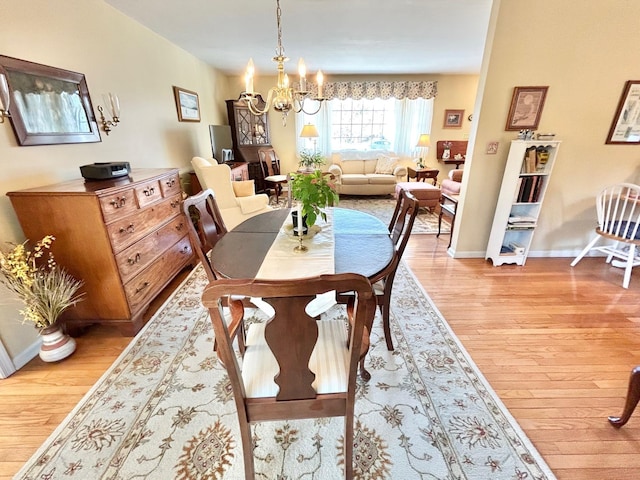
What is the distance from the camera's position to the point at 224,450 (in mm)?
1257

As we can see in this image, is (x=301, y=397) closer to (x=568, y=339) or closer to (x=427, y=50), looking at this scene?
(x=568, y=339)

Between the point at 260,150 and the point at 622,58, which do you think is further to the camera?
the point at 260,150

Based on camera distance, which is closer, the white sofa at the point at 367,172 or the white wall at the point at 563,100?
the white wall at the point at 563,100

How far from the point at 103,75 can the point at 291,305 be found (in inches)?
114

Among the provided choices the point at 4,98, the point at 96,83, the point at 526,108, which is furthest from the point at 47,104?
the point at 526,108

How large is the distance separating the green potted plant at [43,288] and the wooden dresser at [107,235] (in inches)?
2.8

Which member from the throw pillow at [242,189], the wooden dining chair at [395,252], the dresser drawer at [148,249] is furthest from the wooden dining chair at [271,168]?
the wooden dining chair at [395,252]

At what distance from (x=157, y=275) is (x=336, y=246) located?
5.24ft

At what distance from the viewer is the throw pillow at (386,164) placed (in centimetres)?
607

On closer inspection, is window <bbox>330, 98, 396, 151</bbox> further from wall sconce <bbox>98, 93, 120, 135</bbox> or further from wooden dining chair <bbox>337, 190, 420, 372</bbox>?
wooden dining chair <bbox>337, 190, 420, 372</bbox>

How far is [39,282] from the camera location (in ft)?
5.41

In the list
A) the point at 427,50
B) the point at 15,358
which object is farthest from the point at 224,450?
the point at 427,50

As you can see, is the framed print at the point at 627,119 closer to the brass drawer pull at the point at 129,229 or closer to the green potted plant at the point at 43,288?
the brass drawer pull at the point at 129,229

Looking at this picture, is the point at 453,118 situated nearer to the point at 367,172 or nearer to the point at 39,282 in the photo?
the point at 367,172
